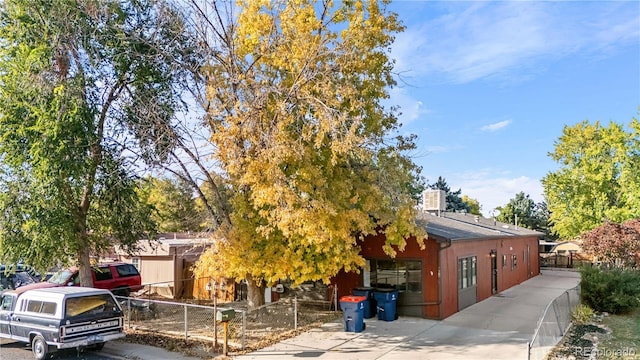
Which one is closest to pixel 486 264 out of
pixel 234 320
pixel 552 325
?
pixel 552 325

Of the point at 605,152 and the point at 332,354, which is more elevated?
the point at 605,152

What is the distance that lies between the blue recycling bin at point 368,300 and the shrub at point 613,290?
8.61 m

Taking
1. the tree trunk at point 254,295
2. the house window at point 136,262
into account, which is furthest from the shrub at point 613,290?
the house window at point 136,262

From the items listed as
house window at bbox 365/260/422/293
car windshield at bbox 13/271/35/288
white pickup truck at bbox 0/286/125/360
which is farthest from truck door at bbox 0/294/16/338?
house window at bbox 365/260/422/293

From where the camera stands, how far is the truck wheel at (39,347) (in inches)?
460

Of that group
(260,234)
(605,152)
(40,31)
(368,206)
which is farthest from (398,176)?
(605,152)

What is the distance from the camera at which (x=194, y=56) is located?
610 inches

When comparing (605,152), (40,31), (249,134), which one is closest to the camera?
(249,134)

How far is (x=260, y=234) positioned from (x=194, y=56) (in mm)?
6533

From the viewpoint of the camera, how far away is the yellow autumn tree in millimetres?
12102

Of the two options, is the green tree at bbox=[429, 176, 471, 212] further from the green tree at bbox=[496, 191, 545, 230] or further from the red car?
the red car

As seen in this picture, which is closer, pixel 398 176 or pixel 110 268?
pixel 398 176

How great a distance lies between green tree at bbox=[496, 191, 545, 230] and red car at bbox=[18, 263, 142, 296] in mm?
42065

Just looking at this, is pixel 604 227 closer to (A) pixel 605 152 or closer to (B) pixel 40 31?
(A) pixel 605 152
